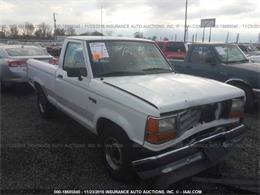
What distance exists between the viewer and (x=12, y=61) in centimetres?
850

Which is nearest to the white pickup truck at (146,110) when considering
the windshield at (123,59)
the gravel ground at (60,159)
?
the windshield at (123,59)

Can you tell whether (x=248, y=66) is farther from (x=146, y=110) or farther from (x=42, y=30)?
(x=42, y=30)

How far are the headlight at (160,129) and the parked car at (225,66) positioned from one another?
435cm

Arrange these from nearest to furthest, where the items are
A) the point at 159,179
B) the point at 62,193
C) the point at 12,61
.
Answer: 1. the point at 159,179
2. the point at 62,193
3. the point at 12,61

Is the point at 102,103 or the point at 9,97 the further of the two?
the point at 9,97

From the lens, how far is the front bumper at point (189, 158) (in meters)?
2.96

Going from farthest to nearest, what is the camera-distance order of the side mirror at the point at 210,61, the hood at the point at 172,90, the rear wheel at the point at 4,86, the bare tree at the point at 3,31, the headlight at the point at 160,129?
the bare tree at the point at 3,31 → the rear wheel at the point at 4,86 → the side mirror at the point at 210,61 → the hood at the point at 172,90 → the headlight at the point at 160,129

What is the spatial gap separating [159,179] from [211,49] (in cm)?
536

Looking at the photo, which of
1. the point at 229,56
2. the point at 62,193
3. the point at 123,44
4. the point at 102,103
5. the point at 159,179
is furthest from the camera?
the point at 229,56

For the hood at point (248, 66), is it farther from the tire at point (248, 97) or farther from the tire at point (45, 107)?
the tire at point (45, 107)

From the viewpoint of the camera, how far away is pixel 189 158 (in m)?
3.16

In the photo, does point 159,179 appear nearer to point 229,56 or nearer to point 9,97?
point 229,56

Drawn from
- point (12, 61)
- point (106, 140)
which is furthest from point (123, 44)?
point (12, 61)

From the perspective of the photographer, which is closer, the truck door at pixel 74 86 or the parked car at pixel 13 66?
the truck door at pixel 74 86
